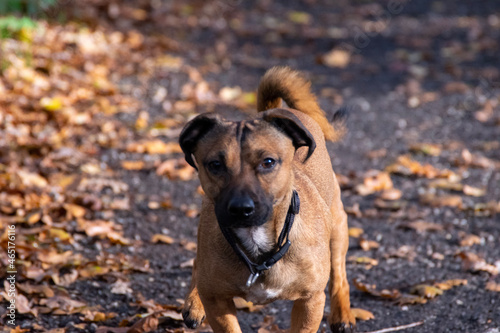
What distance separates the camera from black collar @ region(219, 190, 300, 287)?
3.44 m

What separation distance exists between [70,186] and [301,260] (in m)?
3.45

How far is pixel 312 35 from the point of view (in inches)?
521

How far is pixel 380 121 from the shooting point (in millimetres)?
9039

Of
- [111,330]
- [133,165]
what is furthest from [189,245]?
[133,165]

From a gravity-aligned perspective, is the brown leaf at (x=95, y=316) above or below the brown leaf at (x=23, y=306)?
below

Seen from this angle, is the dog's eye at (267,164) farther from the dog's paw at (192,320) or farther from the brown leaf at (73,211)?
the brown leaf at (73,211)

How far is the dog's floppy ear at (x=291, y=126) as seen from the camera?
3.43 metres

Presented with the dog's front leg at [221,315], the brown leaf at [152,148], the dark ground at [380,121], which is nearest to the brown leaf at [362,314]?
the dark ground at [380,121]

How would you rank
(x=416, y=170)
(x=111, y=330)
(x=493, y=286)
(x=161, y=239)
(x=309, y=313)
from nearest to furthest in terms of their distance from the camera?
(x=309, y=313) < (x=111, y=330) < (x=493, y=286) < (x=161, y=239) < (x=416, y=170)

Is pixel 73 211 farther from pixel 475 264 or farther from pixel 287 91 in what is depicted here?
pixel 475 264

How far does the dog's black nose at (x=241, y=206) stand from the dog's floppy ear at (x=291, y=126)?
52 cm

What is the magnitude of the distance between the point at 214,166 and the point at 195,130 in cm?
28

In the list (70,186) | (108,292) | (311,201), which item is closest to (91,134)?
(70,186)

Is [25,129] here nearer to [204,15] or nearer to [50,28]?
[50,28]
